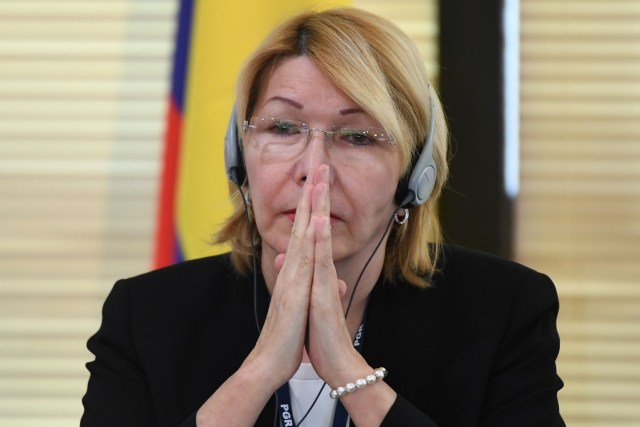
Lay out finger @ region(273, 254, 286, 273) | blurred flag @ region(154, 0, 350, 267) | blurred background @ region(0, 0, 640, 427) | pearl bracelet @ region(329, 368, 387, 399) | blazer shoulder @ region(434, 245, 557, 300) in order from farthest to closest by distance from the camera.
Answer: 1. blurred background @ region(0, 0, 640, 427)
2. blurred flag @ region(154, 0, 350, 267)
3. blazer shoulder @ region(434, 245, 557, 300)
4. finger @ region(273, 254, 286, 273)
5. pearl bracelet @ region(329, 368, 387, 399)

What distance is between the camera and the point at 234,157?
1.74 m

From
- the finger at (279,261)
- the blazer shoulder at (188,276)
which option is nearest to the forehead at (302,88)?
the finger at (279,261)

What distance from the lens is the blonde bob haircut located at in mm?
1663

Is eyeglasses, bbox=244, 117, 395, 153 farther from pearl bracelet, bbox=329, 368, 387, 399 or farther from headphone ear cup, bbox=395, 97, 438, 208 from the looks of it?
pearl bracelet, bbox=329, 368, 387, 399

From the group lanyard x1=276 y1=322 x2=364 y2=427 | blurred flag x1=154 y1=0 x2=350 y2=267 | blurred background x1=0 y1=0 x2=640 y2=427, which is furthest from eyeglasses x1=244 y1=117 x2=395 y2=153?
blurred background x1=0 y1=0 x2=640 y2=427

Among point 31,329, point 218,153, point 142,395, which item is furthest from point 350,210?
point 31,329

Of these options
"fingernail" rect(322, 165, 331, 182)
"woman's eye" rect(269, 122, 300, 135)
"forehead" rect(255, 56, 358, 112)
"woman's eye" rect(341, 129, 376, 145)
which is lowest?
"fingernail" rect(322, 165, 331, 182)

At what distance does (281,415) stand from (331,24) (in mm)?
691

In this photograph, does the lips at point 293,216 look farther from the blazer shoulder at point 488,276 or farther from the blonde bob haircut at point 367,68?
the blazer shoulder at point 488,276

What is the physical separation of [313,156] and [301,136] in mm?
58

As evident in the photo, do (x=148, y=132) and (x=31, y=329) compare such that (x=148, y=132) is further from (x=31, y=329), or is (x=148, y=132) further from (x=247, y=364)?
(x=247, y=364)

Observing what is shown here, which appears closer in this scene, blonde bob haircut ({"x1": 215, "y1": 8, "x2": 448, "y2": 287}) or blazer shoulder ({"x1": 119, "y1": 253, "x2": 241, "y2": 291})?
blonde bob haircut ({"x1": 215, "y1": 8, "x2": 448, "y2": 287})

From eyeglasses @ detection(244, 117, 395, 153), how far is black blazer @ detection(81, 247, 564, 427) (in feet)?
1.05

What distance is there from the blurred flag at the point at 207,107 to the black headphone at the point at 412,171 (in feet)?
1.86
